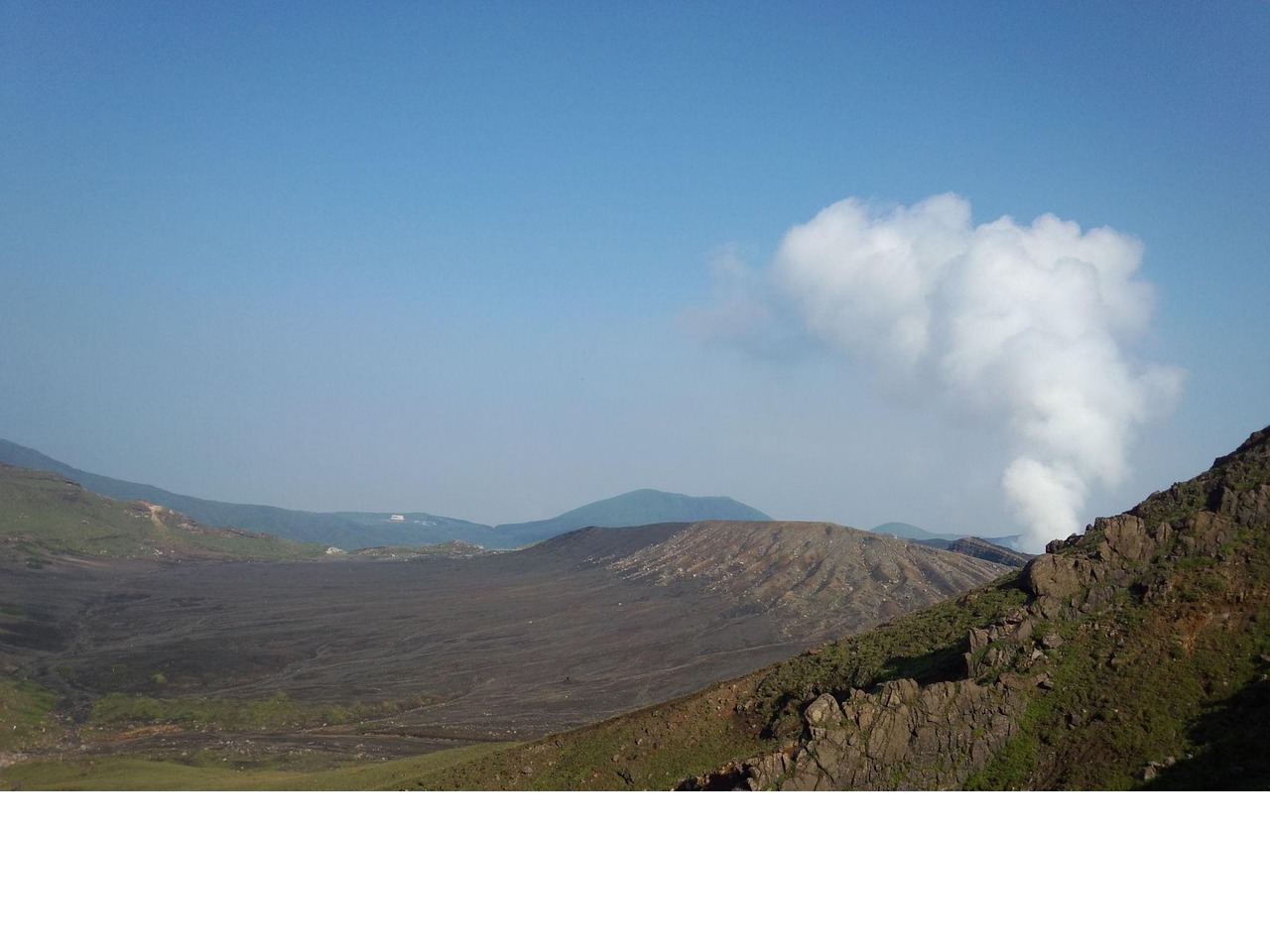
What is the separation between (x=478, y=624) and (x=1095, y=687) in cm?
6267

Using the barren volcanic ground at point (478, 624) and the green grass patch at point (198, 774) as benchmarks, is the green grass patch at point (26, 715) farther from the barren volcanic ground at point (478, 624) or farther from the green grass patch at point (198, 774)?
the green grass patch at point (198, 774)

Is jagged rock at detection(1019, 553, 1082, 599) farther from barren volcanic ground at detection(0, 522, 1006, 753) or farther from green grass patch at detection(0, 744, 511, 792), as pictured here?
barren volcanic ground at detection(0, 522, 1006, 753)

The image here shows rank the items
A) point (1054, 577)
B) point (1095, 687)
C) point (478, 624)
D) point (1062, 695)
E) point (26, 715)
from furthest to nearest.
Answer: point (478, 624) < point (26, 715) < point (1054, 577) < point (1062, 695) < point (1095, 687)

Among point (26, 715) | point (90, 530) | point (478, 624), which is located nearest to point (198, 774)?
point (26, 715)

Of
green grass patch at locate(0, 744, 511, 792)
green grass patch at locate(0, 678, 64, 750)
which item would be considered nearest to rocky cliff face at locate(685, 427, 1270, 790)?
green grass patch at locate(0, 744, 511, 792)

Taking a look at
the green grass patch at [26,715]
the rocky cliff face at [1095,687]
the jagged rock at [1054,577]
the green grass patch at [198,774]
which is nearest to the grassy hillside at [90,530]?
the green grass patch at [26,715]

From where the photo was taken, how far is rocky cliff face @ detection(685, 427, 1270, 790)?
13.0 meters

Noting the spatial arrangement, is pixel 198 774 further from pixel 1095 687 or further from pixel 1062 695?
pixel 1095 687

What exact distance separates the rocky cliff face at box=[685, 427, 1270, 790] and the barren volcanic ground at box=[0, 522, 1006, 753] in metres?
28.2

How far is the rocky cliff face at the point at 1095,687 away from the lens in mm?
13000

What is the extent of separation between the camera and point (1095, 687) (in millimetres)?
14477

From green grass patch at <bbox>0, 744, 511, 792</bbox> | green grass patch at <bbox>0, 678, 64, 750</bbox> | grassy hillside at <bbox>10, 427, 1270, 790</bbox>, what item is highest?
grassy hillside at <bbox>10, 427, 1270, 790</bbox>
